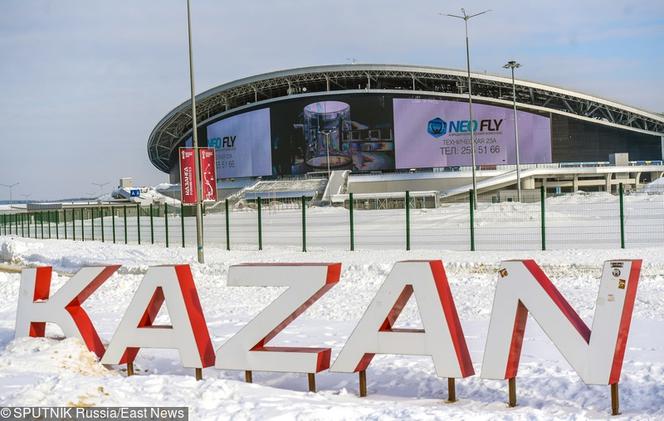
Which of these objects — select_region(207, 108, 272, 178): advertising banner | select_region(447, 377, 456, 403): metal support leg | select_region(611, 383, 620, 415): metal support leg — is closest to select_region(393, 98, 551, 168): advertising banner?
select_region(207, 108, 272, 178): advertising banner

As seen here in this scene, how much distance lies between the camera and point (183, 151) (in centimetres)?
2300

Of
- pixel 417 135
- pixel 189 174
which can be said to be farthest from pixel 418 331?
pixel 417 135

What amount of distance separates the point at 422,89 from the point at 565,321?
87.5 m

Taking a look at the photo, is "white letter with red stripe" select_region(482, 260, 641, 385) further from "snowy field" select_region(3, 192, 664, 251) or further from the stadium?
the stadium

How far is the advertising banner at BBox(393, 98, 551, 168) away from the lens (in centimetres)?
8888

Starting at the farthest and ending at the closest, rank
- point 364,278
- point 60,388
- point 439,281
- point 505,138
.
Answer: point 505,138 → point 364,278 → point 439,281 → point 60,388

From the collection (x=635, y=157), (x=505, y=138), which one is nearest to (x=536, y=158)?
(x=505, y=138)

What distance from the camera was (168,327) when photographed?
886 cm

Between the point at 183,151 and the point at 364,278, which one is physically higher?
the point at 183,151

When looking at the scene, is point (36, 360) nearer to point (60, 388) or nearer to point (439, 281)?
point (60, 388)

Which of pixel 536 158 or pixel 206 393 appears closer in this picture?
pixel 206 393

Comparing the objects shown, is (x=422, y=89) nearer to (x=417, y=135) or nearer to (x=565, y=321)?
(x=417, y=135)

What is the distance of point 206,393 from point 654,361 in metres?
4.56

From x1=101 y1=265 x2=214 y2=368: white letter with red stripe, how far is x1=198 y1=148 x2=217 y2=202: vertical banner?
45.8 feet
